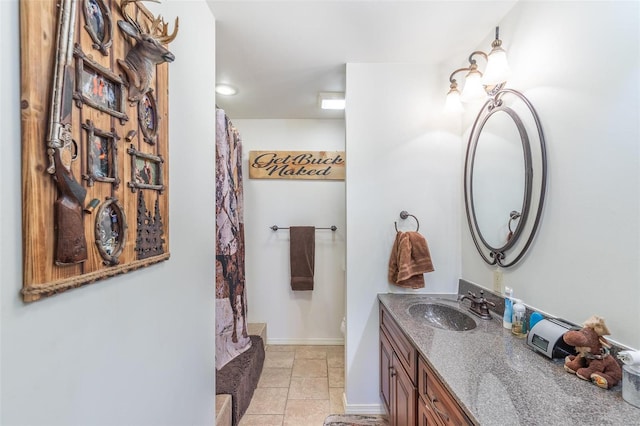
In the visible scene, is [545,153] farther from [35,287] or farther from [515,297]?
[35,287]

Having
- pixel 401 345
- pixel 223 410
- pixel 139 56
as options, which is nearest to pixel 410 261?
pixel 401 345

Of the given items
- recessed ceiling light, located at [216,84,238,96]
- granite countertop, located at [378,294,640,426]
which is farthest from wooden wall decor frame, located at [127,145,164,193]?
recessed ceiling light, located at [216,84,238,96]

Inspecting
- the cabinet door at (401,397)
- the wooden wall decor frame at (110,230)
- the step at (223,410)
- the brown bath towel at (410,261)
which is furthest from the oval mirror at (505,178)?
the step at (223,410)

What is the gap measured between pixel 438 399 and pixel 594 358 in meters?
0.53

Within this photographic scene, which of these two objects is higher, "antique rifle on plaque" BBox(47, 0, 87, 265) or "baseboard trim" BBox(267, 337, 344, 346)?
"antique rifle on plaque" BBox(47, 0, 87, 265)

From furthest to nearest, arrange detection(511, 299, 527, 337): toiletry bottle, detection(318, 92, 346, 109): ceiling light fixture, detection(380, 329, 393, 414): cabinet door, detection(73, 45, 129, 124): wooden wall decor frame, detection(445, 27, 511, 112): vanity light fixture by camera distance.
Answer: detection(318, 92, 346, 109): ceiling light fixture
detection(380, 329, 393, 414): cabinet door
detection(445, 27, 511, 112): vanity light fixture
detection(511, 299, 527, 337): toiletry bottle
detection(73, 45, 129, 124): wooden wall decor frame

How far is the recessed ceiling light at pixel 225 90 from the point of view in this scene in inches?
90.4

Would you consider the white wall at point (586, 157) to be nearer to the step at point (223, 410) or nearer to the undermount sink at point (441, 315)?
the undermount sink at point (441, 315)

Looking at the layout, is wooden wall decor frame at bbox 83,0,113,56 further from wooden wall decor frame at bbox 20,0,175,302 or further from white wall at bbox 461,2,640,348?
white wall at bbox 461,2,640,348

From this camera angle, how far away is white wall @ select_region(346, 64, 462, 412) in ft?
6.48

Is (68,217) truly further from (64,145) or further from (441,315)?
(441,315)

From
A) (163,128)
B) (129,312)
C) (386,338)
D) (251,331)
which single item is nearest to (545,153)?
(386,338)

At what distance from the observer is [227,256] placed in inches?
81.7

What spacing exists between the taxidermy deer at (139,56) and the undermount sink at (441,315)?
164 cm
